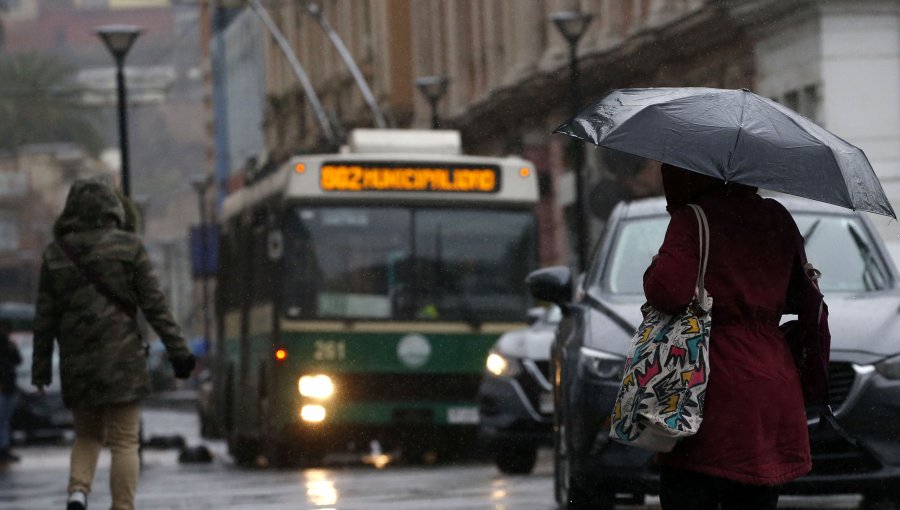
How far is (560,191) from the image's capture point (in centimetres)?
4103

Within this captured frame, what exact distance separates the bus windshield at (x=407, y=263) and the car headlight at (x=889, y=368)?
1001 centimetres

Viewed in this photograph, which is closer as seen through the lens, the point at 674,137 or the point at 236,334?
the point at 674,137

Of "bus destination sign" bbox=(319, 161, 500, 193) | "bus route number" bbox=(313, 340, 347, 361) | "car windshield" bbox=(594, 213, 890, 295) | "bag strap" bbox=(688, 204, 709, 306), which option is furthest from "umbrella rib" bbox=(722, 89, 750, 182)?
"bus destination sign" bbox=(319, 161, 500, 193)

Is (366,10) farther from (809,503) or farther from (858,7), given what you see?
(809,503)

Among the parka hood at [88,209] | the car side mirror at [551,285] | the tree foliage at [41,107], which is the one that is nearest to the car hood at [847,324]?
the car side mirror at [551,285]

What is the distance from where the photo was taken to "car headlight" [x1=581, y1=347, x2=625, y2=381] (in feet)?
33.4

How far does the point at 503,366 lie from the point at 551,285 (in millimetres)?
6702

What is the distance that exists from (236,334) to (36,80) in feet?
240

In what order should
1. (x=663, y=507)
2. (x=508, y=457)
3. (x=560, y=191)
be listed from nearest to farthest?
(x=663, y=507)
(x=508, y=457)
(x=560, y=191)

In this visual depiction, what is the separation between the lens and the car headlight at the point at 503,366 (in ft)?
56.7

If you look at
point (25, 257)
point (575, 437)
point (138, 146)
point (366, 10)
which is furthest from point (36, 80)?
point (575, 437)

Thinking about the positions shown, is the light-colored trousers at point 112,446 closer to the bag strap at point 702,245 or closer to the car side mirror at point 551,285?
the car side mirror at point 551,285

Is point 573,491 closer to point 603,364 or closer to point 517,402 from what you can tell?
point 603,364

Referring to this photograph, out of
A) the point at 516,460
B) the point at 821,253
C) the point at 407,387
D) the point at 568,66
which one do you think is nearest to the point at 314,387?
the point at 407,387
